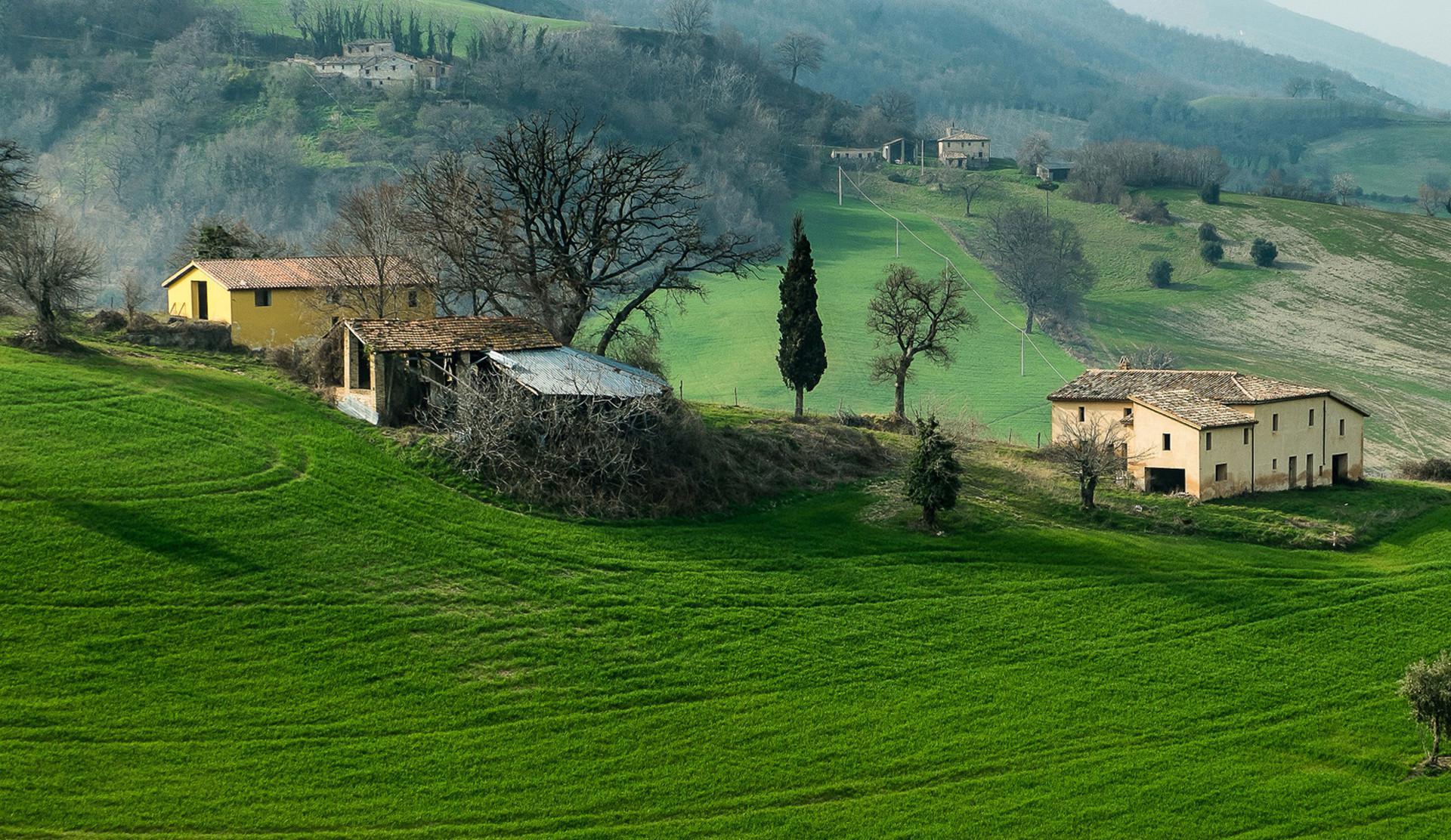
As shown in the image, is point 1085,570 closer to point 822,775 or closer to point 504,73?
point 822,775

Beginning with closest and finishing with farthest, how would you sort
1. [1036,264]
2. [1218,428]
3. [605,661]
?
1. [605,661]
2. [1218,428]
3. [1036,264]

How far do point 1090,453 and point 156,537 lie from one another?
99.8 ft

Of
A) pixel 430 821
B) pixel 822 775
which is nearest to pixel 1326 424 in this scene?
pixel 822 775

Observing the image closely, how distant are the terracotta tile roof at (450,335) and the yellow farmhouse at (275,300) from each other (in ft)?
25.4

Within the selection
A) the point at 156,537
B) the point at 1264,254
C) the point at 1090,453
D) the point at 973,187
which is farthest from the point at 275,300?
the point at 973,187

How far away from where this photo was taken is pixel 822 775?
1416 inches

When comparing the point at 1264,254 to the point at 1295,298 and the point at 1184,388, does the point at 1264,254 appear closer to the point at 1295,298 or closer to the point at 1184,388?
the point at 1295,298

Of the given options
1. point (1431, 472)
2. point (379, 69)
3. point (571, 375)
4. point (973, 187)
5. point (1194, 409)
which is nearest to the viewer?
point (571, 375)

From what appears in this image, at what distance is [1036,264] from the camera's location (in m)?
129

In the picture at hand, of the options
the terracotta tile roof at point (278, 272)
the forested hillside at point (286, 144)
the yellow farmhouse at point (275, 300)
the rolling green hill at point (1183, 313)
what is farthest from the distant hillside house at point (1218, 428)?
the forested hillside at point (286, 144)

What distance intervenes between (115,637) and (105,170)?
164423 mm

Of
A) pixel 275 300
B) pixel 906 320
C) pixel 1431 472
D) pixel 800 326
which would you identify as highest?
pixel 275 300

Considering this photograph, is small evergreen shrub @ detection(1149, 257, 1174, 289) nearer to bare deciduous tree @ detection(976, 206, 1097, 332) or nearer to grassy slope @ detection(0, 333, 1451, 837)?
bare deciduous tree @ detection(976, 206, 1097, 332)

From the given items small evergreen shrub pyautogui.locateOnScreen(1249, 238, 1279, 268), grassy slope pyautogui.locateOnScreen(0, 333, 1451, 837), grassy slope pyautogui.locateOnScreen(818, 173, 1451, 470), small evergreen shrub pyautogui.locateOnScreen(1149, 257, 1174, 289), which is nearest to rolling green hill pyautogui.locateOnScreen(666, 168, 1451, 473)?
grassy slope pyautogui.locateOnScreen(818, 173, 1451, 470)
